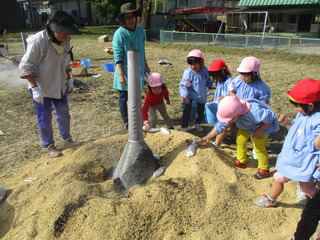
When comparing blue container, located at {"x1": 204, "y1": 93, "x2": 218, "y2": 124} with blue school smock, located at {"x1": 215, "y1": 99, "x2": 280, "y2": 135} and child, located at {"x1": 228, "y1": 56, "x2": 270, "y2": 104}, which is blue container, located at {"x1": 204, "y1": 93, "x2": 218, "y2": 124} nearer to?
child, located at {"x1": 228, "y1": 56, "x2": 270, "y2": 104}

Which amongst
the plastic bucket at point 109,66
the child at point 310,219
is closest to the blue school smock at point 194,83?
the child at point 310,219

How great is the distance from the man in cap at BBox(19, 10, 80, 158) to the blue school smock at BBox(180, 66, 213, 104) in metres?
1.59

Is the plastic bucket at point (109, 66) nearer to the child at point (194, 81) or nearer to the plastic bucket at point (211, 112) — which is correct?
the child at point (194, 81)

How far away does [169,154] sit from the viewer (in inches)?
127

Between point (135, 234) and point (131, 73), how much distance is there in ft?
4.74

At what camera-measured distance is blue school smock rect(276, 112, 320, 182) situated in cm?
199

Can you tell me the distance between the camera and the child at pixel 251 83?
320 cm

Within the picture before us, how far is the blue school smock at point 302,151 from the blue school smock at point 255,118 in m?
0.60

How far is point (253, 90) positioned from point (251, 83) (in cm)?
9

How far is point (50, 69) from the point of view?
316cm

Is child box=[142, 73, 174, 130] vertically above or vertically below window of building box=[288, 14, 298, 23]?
below

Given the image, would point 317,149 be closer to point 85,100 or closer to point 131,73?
point 131,73

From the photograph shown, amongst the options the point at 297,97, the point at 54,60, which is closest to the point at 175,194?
the point at 297,97

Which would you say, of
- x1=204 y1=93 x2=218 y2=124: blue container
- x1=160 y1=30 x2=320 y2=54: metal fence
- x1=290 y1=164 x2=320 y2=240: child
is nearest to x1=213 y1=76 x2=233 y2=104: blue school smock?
x1=204 y1=93 x2=218 y2=124: blue container
